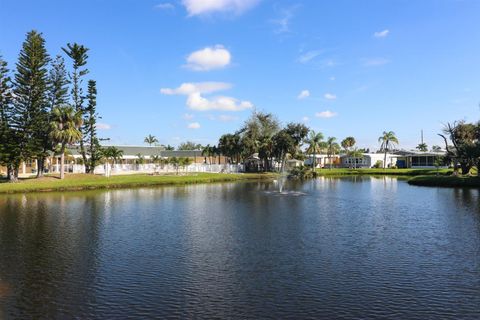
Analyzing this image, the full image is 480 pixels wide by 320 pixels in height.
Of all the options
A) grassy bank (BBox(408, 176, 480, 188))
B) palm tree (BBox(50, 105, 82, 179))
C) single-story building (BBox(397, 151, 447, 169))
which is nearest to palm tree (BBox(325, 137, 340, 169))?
single-story building (BBox(397, 151, 447, 169))

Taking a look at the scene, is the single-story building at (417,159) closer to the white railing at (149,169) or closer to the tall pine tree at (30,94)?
the white railing at (149,169)

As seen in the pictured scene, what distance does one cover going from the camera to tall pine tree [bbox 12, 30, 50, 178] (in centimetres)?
4950

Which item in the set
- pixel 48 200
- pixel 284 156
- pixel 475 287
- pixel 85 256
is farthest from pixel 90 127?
pixel 475 287

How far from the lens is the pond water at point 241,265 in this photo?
10.6m

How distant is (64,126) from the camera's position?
51.5m

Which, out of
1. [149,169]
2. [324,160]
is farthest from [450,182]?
[324,160]

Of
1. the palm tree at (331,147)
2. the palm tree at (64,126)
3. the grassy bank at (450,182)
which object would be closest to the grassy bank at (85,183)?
the palm tree at (64,126)

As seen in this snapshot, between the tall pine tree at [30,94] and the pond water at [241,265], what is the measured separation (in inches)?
1085

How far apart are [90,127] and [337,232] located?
47574mm

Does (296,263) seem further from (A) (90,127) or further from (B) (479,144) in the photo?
(A) (90,127)

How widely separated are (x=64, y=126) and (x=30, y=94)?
548cm

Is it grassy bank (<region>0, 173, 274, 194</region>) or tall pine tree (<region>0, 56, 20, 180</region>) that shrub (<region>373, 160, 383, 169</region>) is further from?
Result: tall pine tree (<region>0, 56, 20, 180</region>)

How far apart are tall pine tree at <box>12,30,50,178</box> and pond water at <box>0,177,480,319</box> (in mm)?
27567

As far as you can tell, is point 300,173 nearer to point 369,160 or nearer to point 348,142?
point 369,160
